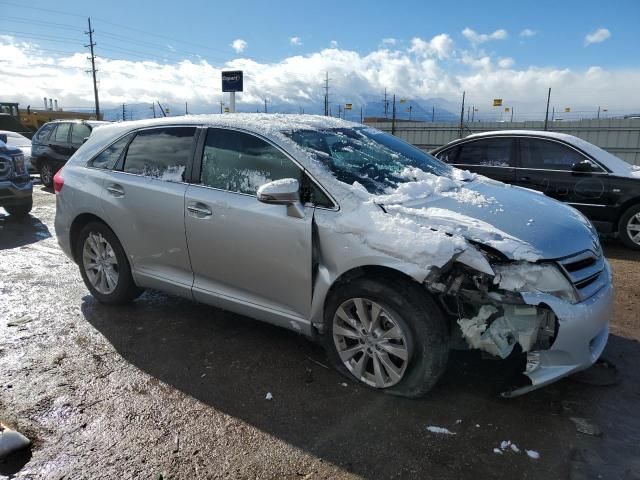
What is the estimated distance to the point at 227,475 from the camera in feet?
8.00

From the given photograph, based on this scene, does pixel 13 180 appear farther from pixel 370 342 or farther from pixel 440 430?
pixel 440 430

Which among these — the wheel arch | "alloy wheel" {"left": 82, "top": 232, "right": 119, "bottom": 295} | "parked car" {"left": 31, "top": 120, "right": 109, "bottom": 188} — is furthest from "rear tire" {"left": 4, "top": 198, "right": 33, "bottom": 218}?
"alloy wheel" {"left": 82, "top": 232, "right": 119, "bottom": 295}

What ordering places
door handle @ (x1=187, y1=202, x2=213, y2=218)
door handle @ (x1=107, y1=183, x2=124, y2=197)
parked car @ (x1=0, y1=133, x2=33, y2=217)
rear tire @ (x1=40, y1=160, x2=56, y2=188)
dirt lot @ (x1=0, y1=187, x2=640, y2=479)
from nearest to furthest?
dirt lot @ (x1=0, y1=187, x2=640, y2=479)
door handle @ (x1=187, y1=202, x2=213, y2=218)
door handle @ (x1=107, y1=183, x2=124, y2=197)
parked car @ (x1=0, y1=133, x2=33, y2=217)
rear tire @ (x1=40, y1=160, x2=56, y2=188)

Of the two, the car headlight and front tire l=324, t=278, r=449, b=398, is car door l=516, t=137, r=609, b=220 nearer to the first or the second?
the car headlight

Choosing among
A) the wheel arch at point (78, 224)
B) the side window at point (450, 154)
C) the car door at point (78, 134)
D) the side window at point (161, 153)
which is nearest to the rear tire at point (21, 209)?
the car door at point (78, 134)

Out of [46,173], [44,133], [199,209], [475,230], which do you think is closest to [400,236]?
[475,230]

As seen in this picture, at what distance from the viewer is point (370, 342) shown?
9.95 feet

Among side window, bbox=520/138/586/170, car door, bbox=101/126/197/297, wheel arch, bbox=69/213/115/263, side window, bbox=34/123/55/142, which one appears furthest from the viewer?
side window, bbox=34/123/55/142

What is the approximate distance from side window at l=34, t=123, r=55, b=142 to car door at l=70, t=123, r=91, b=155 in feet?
3.25

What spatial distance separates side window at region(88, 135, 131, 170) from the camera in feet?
14.3

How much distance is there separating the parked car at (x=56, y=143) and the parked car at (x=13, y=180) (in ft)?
10.8

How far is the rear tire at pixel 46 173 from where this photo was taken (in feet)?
40.6

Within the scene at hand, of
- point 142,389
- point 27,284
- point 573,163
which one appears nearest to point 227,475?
point 142,389

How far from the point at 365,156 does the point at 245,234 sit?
1.07 metres
